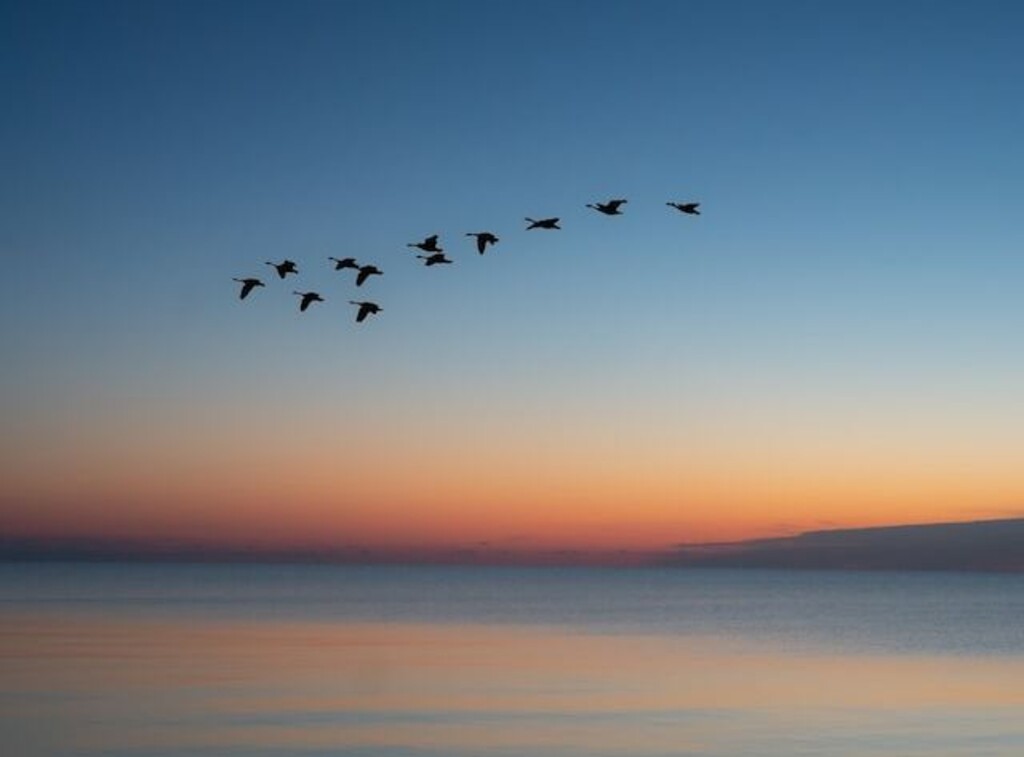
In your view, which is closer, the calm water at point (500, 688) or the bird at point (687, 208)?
the bird at point (687, 208)

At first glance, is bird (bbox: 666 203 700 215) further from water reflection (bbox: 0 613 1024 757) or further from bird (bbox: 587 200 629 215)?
water reflection (bbox: 0 613 1024 757)

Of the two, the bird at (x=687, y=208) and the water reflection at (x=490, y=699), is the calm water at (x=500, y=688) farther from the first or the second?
the bird at (x=687, y=208)

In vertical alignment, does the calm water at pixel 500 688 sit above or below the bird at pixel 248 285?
below

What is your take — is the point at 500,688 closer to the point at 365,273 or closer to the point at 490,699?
the point at 490,699

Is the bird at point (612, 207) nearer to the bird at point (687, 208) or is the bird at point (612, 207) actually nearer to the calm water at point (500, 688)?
the bird at point (687, 208)

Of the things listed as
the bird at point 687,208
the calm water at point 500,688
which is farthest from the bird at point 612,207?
the calm water at point 500,688

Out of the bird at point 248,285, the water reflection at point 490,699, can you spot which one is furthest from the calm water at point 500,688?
the bird at point 248,285

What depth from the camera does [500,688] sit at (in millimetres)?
41406

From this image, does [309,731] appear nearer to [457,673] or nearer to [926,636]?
[457,673]

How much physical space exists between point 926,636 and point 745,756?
43.5 m

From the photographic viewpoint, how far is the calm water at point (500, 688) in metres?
31.0

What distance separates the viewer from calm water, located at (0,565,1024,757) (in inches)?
1220

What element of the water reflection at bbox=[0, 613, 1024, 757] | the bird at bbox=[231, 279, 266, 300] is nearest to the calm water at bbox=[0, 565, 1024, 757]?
the water reflection at bbox=[0, 613, 1024, 757]

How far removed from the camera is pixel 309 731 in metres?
31.9
